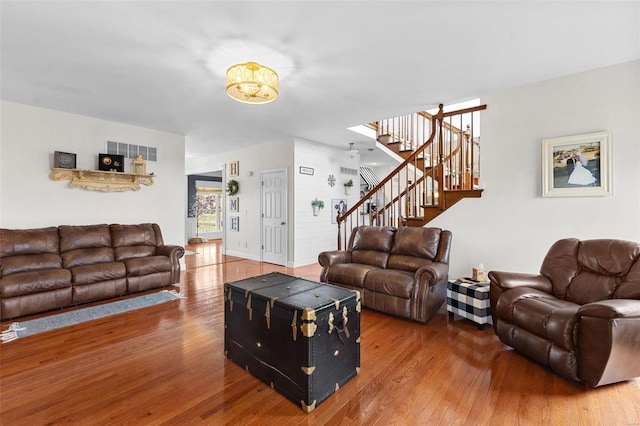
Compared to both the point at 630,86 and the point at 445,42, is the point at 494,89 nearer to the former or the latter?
the point at 630,86

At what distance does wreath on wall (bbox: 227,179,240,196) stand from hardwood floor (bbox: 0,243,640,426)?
475cm

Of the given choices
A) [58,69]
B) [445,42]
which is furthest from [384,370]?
[58,69]

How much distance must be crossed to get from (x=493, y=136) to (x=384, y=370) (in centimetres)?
328

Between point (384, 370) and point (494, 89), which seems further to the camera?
point (494, 89)

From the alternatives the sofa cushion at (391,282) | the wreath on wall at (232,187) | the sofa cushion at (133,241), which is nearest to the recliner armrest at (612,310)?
the sofa cushion at (391,282)

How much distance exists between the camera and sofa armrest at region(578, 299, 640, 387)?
77.2 inches

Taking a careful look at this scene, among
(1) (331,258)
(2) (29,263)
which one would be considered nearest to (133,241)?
(2) (29,263)

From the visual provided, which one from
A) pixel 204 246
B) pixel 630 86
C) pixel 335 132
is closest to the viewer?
pixel 630 86

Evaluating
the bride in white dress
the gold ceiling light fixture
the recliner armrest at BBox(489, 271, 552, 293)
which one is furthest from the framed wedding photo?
the gold ceiling light fixture

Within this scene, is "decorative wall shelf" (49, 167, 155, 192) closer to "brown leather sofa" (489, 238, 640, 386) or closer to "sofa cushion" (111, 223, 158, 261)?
"sofa cushion" (111, 223, 158, 261)

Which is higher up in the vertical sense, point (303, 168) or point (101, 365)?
point (303, 168)

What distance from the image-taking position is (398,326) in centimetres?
321

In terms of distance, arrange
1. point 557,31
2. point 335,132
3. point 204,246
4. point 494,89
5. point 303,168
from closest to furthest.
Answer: point 557,31, point 494,89, point 335,132, point 303,168, point 204,246

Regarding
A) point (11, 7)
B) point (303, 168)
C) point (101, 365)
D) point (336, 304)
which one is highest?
point (11, 7)
